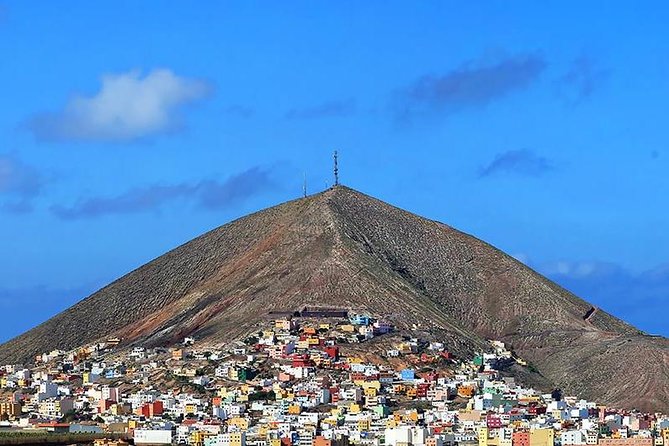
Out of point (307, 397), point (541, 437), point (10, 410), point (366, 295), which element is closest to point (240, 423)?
point (307, 397)

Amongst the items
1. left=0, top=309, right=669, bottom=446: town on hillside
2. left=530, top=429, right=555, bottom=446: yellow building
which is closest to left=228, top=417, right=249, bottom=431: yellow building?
left=0, top=309, right=669, bottom=446: town on hillside

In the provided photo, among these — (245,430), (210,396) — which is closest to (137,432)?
(245,430)

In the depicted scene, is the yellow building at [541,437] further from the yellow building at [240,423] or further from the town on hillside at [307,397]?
the yellow building at [240,423]

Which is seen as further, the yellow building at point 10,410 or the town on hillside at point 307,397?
the yellow building at point 10,410

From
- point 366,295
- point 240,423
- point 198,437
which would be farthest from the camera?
point 366,295

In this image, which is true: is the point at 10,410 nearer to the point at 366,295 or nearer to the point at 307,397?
the point at 307,397

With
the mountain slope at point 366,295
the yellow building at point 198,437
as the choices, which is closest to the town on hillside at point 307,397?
the yellow building at point 198,437

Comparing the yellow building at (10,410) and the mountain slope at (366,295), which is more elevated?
the mountain slope at (366,295)

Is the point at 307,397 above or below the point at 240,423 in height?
above
